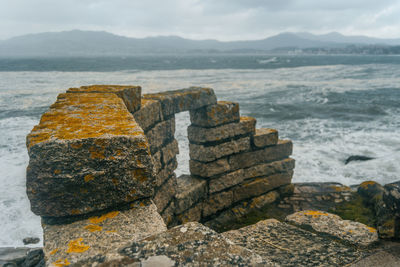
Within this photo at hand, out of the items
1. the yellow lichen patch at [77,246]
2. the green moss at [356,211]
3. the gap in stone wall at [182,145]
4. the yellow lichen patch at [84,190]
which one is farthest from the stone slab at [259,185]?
the yellow lichen patch at [77,246]

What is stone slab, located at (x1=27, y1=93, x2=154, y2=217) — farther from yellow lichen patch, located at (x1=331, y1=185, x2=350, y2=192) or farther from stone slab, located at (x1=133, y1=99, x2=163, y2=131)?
yellow lichen patch, located at (x1=331, y1=185, x2=350, y2=192)

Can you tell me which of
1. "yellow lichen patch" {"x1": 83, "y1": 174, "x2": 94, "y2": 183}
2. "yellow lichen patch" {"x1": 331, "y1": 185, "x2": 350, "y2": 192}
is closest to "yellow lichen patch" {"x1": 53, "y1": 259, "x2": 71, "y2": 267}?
"yellow lichen patch" {"x1": 83, "y1": 174, "x2": 94, "y2": 183}

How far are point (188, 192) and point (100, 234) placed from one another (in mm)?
4388

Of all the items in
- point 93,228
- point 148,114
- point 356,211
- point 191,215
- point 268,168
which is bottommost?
point 356,211

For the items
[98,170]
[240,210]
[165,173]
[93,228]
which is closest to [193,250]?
[93,228]

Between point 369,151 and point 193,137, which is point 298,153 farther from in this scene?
point 193,137

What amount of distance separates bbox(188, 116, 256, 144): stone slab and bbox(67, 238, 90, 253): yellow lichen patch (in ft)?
16.0

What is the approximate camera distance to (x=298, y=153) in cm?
1252

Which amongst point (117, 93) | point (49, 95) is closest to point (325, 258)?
point (117, 93)

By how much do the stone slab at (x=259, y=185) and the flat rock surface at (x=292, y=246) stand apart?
11.2 feet

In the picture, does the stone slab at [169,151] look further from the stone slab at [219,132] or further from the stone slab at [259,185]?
the stone slab at [259,185]

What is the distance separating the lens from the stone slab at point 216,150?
6582 mm

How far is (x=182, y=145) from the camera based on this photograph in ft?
43.9

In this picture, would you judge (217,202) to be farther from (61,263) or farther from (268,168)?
(61,263)
